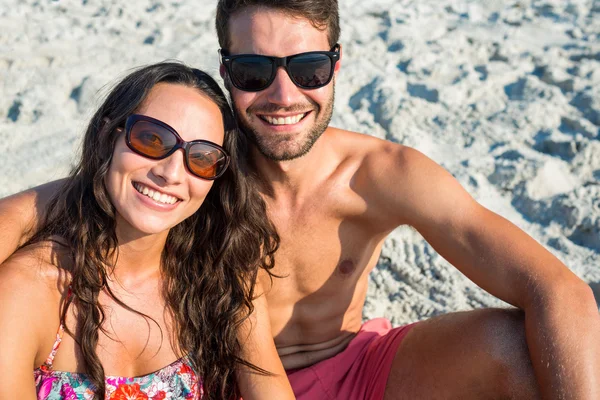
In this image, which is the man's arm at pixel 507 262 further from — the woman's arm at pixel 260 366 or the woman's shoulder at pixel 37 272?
the woman's shoulder at pixel 37 272

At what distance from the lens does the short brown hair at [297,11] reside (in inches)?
92.8

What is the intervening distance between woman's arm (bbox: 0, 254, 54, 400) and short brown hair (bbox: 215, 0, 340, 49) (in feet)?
3.50

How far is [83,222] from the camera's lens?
2100mm

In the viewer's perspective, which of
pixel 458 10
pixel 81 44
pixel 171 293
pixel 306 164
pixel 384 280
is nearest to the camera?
pixel 171 293

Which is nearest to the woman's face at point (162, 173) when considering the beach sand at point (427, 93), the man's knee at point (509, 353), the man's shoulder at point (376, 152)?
the man's shoulder at point (376, 152)

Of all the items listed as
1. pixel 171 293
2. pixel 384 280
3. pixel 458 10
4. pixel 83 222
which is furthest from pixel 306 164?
pixel 458 10

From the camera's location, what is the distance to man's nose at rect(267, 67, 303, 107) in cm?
235

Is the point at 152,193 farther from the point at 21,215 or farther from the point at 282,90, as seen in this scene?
the point at 282,90

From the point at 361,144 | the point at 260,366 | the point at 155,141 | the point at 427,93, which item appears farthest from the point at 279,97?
the point at 427,93

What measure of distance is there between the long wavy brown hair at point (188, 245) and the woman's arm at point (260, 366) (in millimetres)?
32

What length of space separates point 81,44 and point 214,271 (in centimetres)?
325

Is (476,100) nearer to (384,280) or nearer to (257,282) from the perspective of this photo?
(384,280)

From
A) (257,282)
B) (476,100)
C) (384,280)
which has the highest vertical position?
(257,282)

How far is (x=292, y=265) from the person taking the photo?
2.58 metres
